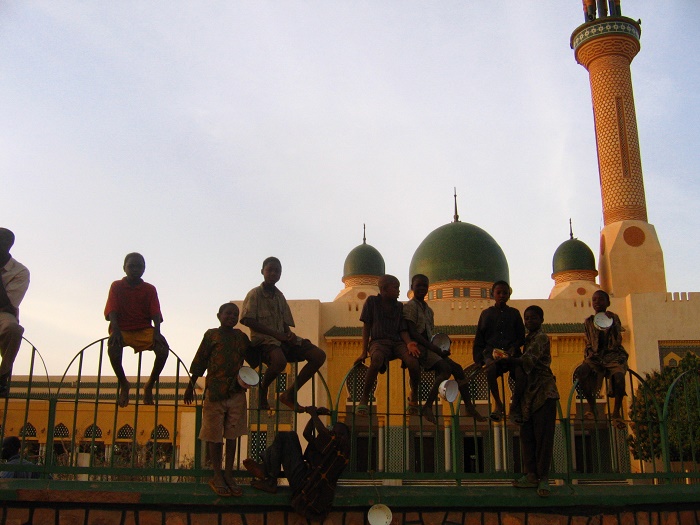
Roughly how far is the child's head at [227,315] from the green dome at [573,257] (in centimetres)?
2605

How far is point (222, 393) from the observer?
14.9 feet

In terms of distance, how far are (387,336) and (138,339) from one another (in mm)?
1738

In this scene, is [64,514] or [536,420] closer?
[64,514]

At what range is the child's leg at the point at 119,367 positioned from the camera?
4.82m

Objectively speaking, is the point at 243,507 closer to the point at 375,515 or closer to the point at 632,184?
the point at 375,515

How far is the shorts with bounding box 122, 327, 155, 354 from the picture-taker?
495cm

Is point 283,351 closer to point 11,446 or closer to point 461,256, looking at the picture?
point 11,446

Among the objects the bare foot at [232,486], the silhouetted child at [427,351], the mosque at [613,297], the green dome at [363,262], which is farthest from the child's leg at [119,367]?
the green dome at [363,262]

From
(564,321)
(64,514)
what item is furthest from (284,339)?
(564,321)

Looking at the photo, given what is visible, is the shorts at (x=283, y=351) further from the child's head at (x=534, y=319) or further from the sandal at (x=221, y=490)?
the child's head at (x=534, y=319)

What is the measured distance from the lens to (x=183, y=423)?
21.1m

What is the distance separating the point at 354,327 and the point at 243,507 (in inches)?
739

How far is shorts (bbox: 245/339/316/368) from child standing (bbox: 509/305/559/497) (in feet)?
4.67

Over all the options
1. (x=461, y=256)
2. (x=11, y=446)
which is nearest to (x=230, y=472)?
(x=11, y=446)
